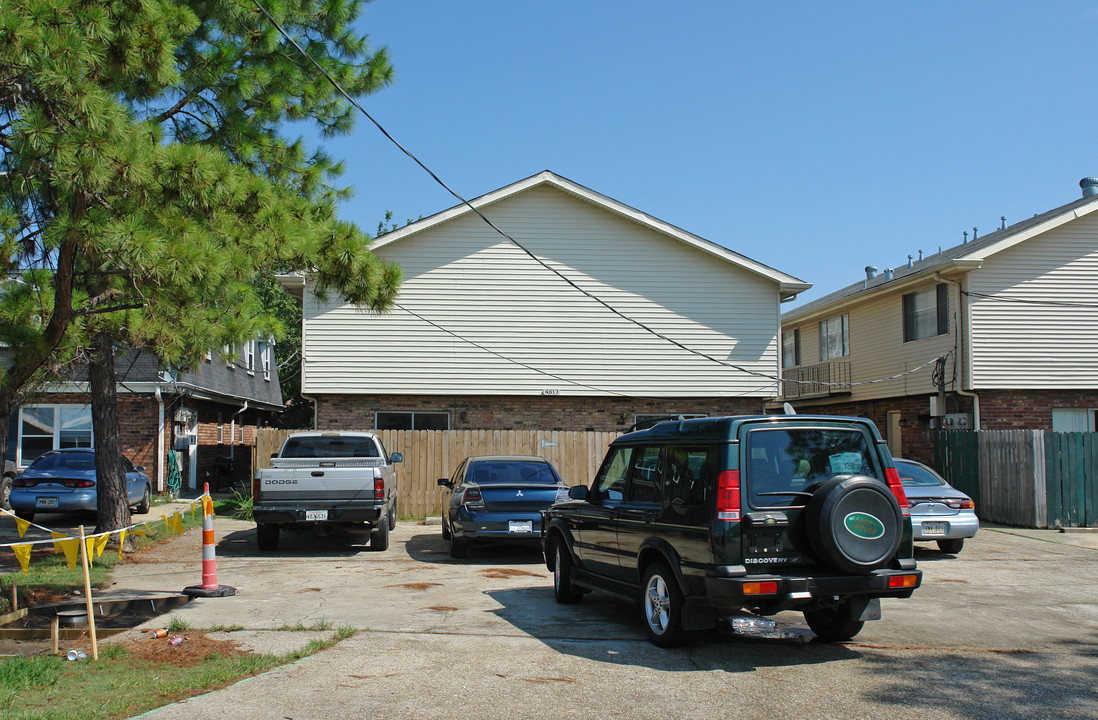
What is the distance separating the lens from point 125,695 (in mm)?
6066

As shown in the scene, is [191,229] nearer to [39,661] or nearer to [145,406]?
[39,661]

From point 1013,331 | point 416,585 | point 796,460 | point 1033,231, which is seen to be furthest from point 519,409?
point 796,460

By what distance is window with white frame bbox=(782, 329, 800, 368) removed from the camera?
106 feet

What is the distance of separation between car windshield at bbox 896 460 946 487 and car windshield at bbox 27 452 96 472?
49.2ft

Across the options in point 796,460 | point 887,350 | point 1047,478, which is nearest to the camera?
point 796,460

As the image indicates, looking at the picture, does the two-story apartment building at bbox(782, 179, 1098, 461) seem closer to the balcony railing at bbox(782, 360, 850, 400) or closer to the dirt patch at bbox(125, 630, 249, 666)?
the balcony railing at bbox(782, 360, 850, 400)

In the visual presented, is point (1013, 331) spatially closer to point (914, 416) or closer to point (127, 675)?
point (914, 416)

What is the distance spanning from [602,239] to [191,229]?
14.5 m

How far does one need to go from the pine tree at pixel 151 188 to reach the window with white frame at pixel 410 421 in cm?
923

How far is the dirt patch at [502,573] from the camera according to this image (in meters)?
11.6

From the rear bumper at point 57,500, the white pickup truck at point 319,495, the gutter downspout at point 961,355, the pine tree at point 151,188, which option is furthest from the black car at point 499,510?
the gutter downspout at point 961,355

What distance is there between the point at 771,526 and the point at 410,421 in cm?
1552

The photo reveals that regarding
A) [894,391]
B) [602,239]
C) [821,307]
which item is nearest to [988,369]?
[894,391]

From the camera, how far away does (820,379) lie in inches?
1184
